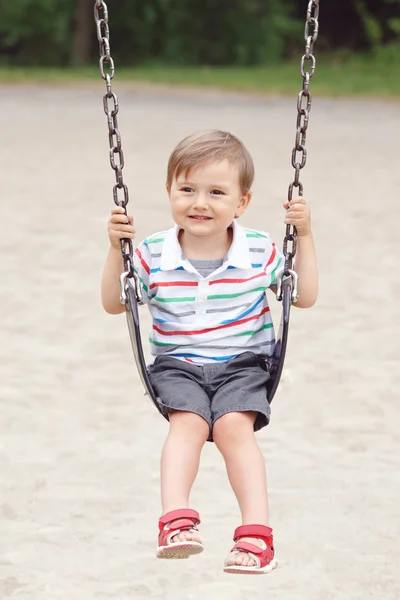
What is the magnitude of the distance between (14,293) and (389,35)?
873 inches

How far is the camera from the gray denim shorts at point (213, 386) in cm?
309

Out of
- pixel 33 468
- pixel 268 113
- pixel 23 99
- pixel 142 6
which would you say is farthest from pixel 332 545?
pixel 142 6

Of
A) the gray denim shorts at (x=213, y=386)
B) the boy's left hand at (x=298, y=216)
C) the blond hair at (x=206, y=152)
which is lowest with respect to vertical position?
the gray denim shorts at (x=213, y=386)

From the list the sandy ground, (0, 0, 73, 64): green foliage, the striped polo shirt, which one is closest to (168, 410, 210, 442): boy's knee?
the striped polo shirt

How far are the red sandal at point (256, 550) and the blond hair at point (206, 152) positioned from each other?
885 mm

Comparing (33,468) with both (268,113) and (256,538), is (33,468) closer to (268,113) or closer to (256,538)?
(256,538)

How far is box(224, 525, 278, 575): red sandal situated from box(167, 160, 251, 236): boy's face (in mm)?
763

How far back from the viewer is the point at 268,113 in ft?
59.5

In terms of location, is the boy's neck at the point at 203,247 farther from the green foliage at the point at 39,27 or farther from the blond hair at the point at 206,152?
the green foliage at the point at 39,27

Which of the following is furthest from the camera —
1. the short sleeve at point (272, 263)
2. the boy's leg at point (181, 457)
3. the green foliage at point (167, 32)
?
the green foliage at point (167, 32)

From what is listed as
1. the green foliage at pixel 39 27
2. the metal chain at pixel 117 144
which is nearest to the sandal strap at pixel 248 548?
the metal chain at pixel 117 144

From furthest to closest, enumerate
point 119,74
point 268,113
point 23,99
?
point 119,74 → point 23,99 → point 268,113

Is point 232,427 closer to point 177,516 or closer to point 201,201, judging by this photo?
point 177,516

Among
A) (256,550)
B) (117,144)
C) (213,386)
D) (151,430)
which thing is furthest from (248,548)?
(151,430)
